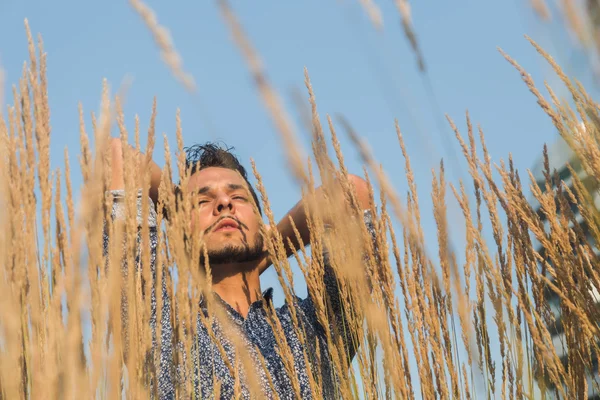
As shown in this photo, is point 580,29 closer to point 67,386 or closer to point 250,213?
point 67,386

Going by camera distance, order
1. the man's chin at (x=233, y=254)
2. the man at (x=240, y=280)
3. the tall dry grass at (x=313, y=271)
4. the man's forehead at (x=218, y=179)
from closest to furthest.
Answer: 1. the tall dry grass at (x=313, y=271)
2. the man at (x=240, y=280)
3. the man's chin at (x=233, y=254)
4. the man's forehead at (x=218, y=179)

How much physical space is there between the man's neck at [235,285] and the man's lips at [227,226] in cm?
21

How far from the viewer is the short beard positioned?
2.79 meters

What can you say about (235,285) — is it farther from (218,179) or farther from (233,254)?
(218,179)

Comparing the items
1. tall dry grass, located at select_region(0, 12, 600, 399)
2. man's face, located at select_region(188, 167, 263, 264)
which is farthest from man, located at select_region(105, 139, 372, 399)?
tall dry grass, located at select_region(0, 12, 600, 399)

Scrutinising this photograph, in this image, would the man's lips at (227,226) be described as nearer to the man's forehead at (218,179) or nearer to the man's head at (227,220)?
the man's head at (227,220)

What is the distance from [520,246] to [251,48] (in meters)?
0.72

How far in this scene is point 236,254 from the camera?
2805 mm

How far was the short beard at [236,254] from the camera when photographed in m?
2.79

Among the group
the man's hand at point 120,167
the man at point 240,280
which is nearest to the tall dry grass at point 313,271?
the man's hand at point 120,167

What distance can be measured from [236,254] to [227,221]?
0.16 meters

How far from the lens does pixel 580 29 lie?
3.40 ft

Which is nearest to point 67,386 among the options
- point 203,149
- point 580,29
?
point 580,29

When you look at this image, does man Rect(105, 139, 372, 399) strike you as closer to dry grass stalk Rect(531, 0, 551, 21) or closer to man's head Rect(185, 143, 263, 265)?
man's head Rect(185, 143, 263, 265)
